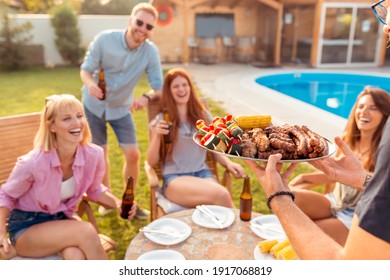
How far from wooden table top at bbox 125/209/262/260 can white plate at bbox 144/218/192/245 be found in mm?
29

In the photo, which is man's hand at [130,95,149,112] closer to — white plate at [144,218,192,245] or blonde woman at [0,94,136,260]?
blonde woman at [0,94,136,260]

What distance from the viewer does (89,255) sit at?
2330 mm

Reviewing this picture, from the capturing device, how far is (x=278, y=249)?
6.65 ft

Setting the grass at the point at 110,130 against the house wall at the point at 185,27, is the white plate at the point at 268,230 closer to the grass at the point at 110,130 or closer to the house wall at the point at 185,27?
the grass at the point at 110,130

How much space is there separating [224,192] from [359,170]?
1.33 metres

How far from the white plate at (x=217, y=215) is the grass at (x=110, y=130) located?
3.72 ft

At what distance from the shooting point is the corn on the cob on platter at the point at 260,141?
1700mm

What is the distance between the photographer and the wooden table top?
2.14 metres

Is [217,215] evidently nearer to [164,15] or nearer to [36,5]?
[164,15]

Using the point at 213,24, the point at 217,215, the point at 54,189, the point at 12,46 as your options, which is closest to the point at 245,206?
the point at 217,215

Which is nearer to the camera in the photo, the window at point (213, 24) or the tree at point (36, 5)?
the window at point (213, 24)

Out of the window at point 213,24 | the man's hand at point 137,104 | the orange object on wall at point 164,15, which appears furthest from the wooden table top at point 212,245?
the window at point 213,24
